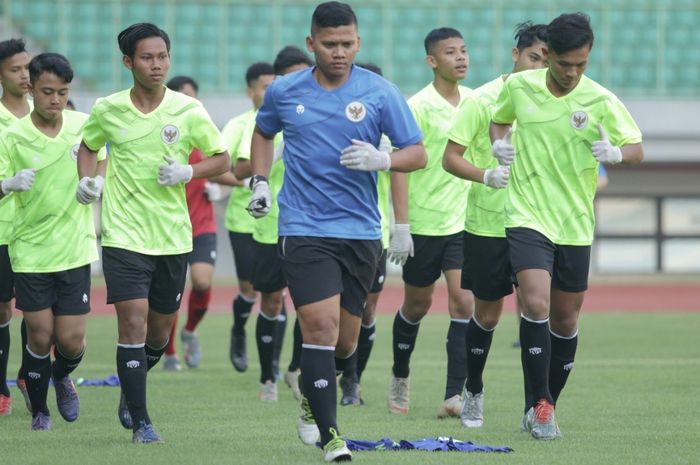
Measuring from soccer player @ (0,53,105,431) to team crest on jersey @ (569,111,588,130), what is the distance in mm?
3104

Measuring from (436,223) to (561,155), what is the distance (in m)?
1.98

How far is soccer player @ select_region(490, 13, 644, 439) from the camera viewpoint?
7742mm

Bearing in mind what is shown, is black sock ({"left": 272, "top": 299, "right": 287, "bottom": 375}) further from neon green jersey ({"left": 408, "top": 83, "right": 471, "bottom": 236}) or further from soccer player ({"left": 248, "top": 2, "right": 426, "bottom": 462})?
soccer player ({"left": 248, "top": 2, "right": 426, "bottom": 462})

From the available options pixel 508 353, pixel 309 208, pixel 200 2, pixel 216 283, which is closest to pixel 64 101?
pixel 309 208

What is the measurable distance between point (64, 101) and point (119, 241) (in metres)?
1.39

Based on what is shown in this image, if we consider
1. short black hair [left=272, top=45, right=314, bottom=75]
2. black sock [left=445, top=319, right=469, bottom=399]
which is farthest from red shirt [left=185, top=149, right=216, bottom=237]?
black sock [left=445, top=319, right=469, bottom=399]

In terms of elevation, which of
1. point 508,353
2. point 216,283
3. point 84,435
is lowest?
point 216,283

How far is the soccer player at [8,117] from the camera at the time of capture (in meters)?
9.32

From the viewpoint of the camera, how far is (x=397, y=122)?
7090mm

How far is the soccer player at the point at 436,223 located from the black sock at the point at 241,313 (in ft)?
9.58

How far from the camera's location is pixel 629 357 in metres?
14.2

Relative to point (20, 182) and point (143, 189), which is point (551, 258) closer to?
point (143, 189)

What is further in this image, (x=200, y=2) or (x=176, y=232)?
(x=200, y=2)

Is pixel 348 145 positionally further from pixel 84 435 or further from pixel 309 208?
pixel 84 435
